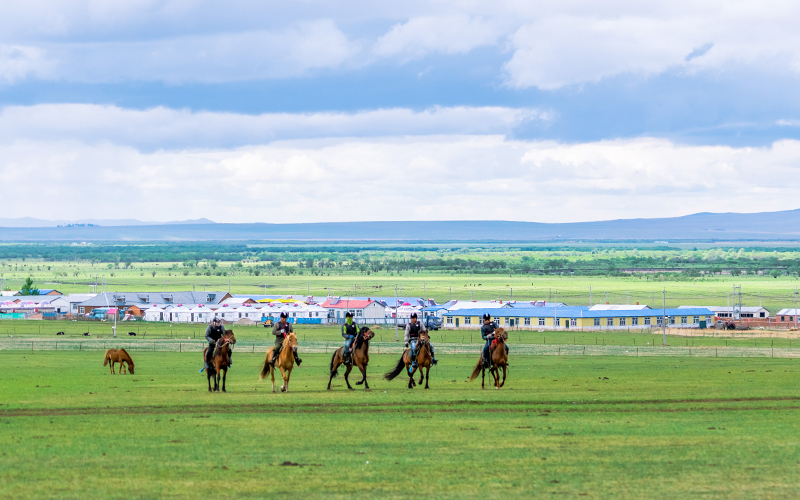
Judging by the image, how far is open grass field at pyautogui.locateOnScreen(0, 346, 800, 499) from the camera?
14.0 metres

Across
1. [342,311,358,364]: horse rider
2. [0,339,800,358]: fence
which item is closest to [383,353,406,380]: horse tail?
[342,311,358,364]: horse rider

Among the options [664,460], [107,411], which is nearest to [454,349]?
[107,411]

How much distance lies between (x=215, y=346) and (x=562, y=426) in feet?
37.1

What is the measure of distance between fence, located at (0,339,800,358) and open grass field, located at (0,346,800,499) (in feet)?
91.8

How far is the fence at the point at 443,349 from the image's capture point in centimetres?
5872

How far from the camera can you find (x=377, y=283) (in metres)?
197

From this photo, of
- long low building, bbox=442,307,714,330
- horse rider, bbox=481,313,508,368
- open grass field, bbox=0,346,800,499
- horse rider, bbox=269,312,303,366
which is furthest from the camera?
long low building, bbox=442,307,714,330

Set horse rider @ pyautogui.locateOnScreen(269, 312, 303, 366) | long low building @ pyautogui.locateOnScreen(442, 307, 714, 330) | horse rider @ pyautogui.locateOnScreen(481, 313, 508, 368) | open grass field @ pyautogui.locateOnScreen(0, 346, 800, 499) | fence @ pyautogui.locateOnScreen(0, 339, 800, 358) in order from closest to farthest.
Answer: open grass field @ pyautogui.locateOnScreen(0, 346, 800, 499) → horse rider @ pyautogui.locateOnScreen(269, 312, 303, 366) → horse rider @ pyautogui.locateOnScreen(481, 313, 508, 368) → fence @ pyautogui.locateOnScreen(0, 339, 800, 358) → long low building @ pyautogui.locateOnScreen(442, 307, 714, 330)

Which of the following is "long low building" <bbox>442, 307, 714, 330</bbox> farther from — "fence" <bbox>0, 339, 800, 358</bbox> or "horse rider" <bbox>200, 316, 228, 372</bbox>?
"horse rider" <bbox>200, 316, 228, 372</bbox>

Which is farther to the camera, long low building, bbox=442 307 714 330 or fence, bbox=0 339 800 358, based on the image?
long low building, bbox=442 307 714 330

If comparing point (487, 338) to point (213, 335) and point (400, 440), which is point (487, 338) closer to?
point (213, 335)

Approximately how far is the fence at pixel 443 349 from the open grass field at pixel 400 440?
91.8ft

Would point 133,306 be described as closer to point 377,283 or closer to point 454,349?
point 454,349

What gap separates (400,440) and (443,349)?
4634cm
